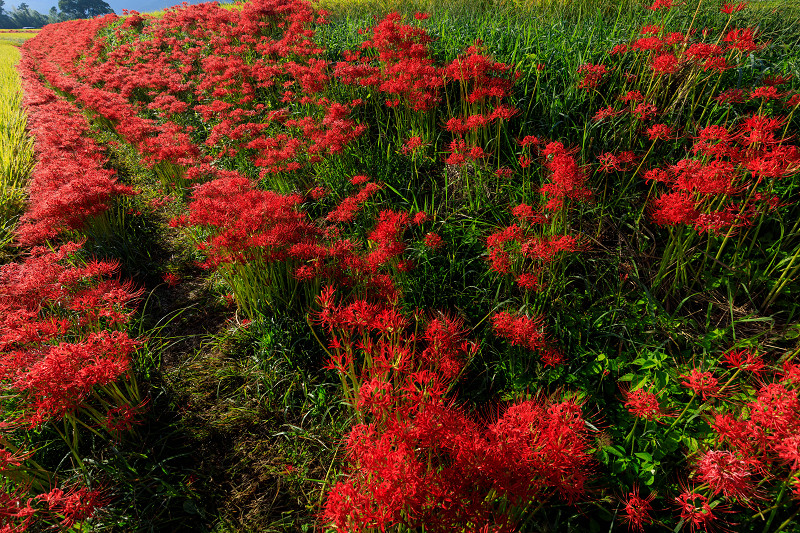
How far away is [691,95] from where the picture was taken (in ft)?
13.0

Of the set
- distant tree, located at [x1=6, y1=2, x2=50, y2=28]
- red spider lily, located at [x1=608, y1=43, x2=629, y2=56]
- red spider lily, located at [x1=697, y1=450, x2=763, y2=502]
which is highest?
distant tree, located at [x1=6, y1=2, x2=50, y2=28]

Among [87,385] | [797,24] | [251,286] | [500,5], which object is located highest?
[500,5]

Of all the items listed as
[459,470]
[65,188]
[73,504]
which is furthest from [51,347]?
[459,470]

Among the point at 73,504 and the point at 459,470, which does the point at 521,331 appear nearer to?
the point at 459,470

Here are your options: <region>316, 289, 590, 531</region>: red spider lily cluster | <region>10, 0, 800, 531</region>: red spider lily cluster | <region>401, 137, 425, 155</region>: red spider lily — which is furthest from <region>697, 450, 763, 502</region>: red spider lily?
<region>401, 137, 425, 155</region>: red spider lily

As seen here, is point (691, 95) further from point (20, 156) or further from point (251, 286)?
point (20, 156)

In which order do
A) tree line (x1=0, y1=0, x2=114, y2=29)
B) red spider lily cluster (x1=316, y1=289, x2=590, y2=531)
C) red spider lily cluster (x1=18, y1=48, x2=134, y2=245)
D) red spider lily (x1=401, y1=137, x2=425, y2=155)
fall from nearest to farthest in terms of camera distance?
red spider lily cluster (x1=316, y1=289, x2=590, y2=531), red spider lily cluster (x1=18, y1=48, x2=134, y2=245), red spider lily (x1=401, y1=137, x2=425, y2=155), tree line (x1=0, y1=0, x2=114, y2=29)

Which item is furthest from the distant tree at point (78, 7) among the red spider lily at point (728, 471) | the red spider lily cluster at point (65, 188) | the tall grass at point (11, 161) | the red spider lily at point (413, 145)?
the red spider lily at point (728, 471)

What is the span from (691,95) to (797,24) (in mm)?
3035

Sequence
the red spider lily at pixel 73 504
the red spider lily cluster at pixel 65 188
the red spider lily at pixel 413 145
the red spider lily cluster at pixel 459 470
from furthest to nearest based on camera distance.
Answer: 1. the red spider lily at pixel 413 145
2. the red spider lily cluster at pixel 65 188
3. the red spider lily at pixel 73 504
4. the red spider lily cluster at pixel 459 470

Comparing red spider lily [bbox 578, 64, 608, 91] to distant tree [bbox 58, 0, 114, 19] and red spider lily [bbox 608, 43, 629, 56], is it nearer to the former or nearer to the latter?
red spider lily [bbox 608, 43, 629, 56]

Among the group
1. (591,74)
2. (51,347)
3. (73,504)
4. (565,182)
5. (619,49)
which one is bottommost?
(73,504)

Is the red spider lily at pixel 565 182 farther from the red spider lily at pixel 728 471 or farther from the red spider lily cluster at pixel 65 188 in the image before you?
the red spider lily cluster at pixel 65 188

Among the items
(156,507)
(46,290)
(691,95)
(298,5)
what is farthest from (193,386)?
(298,5)
